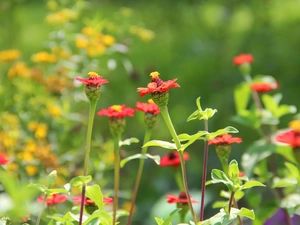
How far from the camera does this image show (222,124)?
2254 mm

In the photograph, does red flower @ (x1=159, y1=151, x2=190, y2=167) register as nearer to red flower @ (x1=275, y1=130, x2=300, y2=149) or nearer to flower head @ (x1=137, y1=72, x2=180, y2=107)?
red flower @ (x1=275, y1=130, x2=300, y2=149)

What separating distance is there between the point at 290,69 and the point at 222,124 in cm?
74

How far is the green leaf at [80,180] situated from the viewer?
718mm

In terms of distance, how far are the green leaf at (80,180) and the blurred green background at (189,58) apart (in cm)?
90

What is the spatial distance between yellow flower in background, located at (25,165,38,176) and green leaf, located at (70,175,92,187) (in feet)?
2.22

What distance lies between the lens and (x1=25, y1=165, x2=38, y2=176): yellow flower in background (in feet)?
4.61

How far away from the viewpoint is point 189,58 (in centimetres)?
315

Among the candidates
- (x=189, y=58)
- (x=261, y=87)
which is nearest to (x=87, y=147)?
(x=261, y=87)

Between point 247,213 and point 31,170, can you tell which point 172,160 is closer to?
point 247,213

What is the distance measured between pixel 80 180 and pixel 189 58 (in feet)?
Result: 8.10

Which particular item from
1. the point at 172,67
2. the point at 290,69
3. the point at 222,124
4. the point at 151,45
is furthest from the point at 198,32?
the point at 222,124

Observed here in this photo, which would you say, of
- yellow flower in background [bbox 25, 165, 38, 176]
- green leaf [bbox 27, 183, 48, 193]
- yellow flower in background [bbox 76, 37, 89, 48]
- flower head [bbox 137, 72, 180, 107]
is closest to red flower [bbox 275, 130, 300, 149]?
flower head [bbox 137, 72, 180, 107]

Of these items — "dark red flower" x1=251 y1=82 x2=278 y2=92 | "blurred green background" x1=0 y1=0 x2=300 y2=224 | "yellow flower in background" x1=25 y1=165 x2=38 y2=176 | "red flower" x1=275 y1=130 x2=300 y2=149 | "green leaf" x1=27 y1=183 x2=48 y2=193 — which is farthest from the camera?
"blurred green background" x1=0 y1=0 x2=300 y2=224

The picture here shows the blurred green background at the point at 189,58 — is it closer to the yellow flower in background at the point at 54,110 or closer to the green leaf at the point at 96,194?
the yellow flower in background at the point at 54,110
